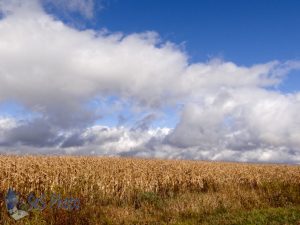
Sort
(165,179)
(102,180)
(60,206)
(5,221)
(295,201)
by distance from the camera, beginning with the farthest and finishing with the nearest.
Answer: (165,179)
(102,180)
(295,201)
(60,206)
(5,221)

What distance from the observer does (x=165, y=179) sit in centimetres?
2919

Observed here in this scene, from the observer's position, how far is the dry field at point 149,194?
17156mm

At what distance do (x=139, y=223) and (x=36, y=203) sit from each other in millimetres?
4999

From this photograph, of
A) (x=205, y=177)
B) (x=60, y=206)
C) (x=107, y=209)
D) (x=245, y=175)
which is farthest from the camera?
(x=245, y=175)

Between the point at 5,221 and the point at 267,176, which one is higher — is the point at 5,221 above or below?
below

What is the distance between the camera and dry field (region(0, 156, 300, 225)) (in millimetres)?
17156

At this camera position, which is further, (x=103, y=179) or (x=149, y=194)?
(x=103, y=179)

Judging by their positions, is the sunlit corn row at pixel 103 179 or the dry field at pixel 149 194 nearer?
the dry field at pixel 149 194

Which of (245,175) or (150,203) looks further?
(245,175)

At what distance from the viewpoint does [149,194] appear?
24.2m

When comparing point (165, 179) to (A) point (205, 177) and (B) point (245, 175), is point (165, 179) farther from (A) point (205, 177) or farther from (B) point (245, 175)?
(B) point (245, 175)

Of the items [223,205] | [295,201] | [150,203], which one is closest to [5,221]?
[150,203]

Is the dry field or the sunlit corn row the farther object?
the sunlit corn row

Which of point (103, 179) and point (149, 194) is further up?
point (103, 179)
